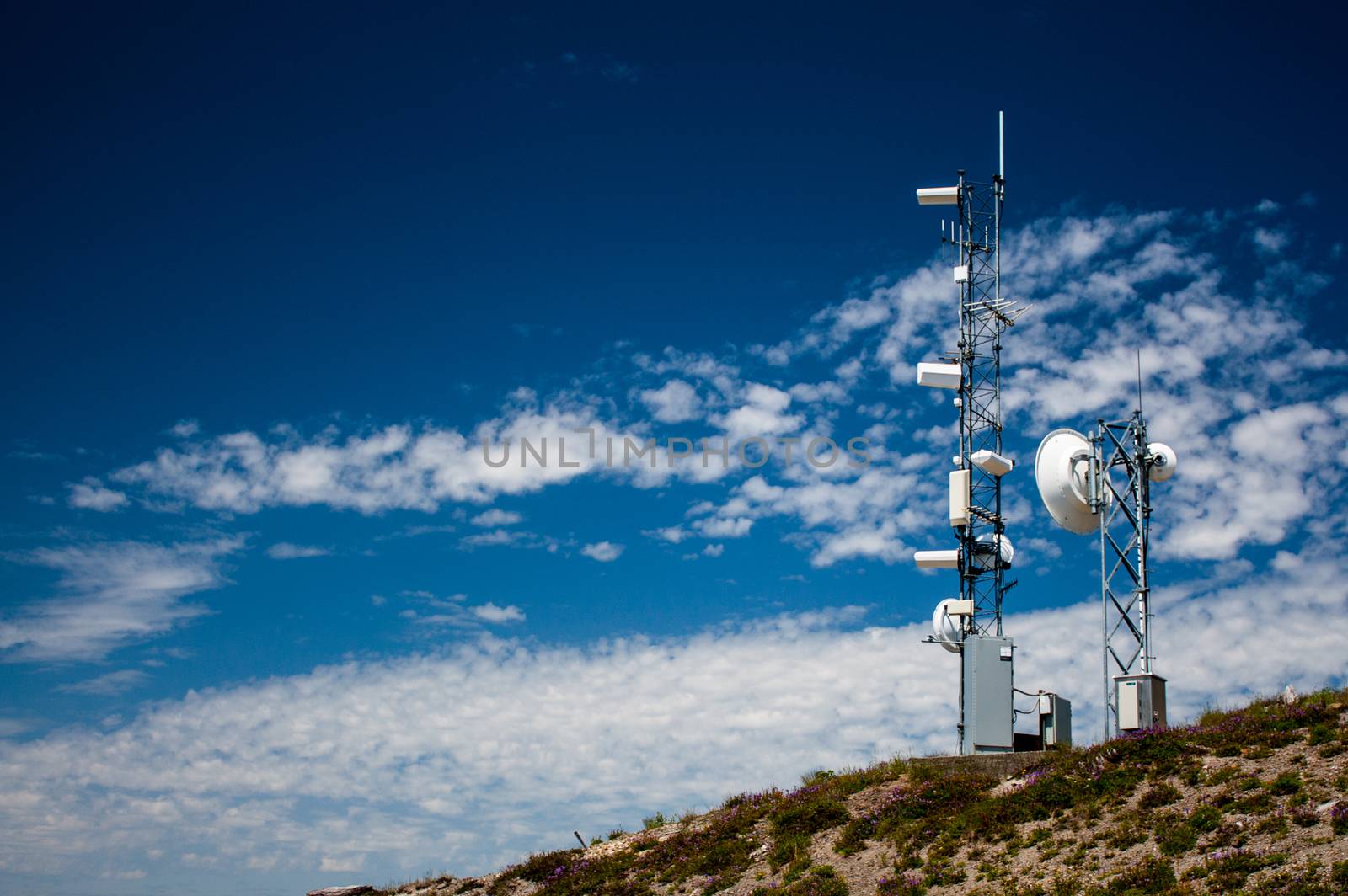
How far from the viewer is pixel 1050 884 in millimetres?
20875

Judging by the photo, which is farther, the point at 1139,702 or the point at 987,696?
the point at 987,696

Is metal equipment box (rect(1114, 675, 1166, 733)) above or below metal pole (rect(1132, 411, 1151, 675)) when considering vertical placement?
below

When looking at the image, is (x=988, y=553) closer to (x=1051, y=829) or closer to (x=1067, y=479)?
(x=1067, y=479)

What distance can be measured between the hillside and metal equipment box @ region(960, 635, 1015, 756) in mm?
2165

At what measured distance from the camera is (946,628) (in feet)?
110

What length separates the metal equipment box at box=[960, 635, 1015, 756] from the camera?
29219 mm

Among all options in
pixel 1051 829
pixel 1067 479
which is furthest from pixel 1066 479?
pixel 1051 829

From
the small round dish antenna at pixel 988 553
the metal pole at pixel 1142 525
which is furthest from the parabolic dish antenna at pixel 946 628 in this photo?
the metal pole at pixel 1142 525

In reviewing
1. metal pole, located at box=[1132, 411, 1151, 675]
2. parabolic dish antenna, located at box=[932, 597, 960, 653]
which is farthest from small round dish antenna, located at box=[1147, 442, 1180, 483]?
parabolic dish antenna, located at box=[932, 597, 960, 653]

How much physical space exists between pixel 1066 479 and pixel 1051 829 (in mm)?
9927

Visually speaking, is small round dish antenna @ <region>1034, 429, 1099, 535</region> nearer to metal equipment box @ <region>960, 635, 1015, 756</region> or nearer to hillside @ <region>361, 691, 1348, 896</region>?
metal equipment box @ <region>960, 635, 1015, 756</region>

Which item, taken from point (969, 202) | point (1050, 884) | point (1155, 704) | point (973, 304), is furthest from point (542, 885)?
point (969, 202)

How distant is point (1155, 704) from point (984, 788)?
446cm

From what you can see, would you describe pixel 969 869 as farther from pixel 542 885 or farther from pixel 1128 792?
pixel 542 885
